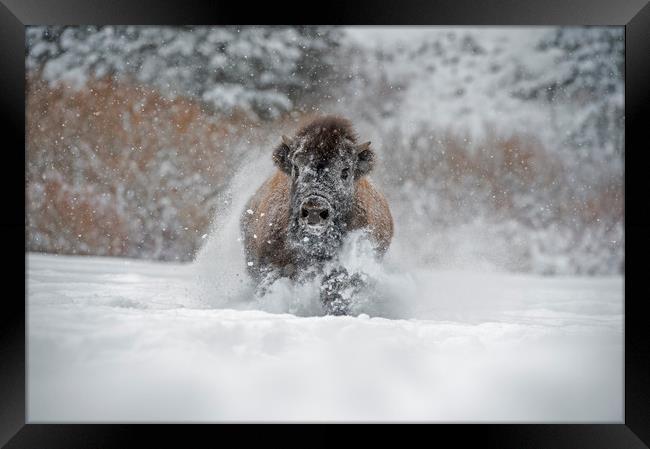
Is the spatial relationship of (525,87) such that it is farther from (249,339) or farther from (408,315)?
(249,339)

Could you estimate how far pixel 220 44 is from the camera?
10.5 m

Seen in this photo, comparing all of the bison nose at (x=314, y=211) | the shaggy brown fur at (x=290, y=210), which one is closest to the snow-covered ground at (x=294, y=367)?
the bison nose at (x=314, y=211)

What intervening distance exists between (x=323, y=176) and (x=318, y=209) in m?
0.44

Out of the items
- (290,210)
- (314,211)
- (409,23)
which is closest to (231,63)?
(290,210)

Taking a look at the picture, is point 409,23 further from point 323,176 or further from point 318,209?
point 323,176

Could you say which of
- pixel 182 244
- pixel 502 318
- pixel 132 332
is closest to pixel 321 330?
pixel 132 332

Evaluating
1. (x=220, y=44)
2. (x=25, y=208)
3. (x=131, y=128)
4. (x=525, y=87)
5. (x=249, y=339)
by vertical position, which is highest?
(x=220, y=44)

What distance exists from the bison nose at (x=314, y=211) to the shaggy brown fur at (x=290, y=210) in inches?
19.7

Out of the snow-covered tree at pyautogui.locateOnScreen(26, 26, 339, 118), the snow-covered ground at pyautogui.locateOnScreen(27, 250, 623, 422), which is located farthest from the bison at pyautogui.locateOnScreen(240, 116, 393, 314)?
the snow-covered tree at pyautogui.locateOnScreen(26, 26, 339, 118)

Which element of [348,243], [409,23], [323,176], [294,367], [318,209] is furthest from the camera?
[348,243]

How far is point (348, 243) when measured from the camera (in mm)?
4730

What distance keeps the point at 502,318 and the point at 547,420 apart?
7.55 ft

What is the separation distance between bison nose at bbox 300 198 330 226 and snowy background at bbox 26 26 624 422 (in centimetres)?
59

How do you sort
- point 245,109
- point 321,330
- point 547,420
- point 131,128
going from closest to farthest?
1. point 547,420
2. point 321,330
3. point 131,128
4. point 245,109
